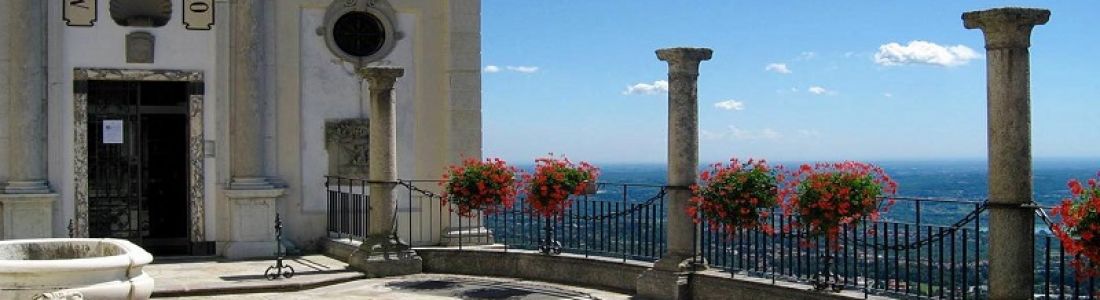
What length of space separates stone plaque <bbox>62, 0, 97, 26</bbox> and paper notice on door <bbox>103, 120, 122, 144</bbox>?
1281 millimetres

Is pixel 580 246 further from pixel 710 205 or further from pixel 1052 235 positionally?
pixel 1052 235

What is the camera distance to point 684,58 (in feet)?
36.4

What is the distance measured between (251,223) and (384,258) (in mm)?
2568

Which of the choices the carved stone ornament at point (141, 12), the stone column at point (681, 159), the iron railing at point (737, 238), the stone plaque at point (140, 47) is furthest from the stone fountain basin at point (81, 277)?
the carved stone ornament at point (141, 12)

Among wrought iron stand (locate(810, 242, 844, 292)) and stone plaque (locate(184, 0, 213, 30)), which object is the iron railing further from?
stone plaque (locate(184, 0, 213, 30))

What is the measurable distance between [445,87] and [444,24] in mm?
845

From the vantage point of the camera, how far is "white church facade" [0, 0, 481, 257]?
14.3 meters

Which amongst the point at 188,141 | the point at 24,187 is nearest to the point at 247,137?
the point at 188,141

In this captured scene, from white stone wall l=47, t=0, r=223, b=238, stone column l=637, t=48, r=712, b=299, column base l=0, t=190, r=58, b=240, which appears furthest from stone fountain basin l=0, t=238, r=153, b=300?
white stone wall l=47, t=0, r=223, b=238

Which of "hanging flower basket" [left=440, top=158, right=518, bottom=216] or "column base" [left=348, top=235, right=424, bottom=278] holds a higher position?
"hanging flower basket" [left=440, top=158, right=518, bottom=216]

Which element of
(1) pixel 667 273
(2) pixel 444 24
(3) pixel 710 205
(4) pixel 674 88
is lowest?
(1) pixel 667 273

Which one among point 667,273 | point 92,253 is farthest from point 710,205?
point 92,253

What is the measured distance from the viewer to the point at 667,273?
444 inches

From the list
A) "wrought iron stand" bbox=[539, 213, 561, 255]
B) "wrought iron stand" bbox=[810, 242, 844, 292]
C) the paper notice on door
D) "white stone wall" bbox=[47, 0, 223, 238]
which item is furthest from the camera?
the paper notice on door
